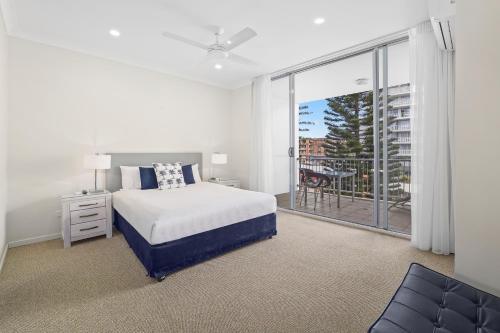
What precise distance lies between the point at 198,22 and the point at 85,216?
2962 mm

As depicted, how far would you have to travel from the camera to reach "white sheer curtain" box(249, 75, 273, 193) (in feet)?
16.3

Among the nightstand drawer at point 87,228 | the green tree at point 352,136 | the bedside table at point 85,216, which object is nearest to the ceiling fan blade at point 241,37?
the bedside table at point 85,216

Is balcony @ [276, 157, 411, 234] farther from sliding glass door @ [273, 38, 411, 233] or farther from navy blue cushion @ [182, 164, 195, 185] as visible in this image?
navy blue cushion @ [182, 164, 195, 185]

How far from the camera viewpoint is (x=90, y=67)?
3.67 m

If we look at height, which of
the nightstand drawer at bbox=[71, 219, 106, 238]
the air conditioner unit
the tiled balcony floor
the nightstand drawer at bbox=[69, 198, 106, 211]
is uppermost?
the air conditioner unit

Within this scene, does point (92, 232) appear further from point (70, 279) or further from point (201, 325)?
point (201, 325)

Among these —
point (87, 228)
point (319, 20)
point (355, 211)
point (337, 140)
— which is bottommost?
point (355, 211)

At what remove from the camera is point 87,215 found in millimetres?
3199

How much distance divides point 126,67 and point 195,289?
3809 millimetres

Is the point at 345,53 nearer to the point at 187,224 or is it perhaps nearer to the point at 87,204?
the point at 187,224

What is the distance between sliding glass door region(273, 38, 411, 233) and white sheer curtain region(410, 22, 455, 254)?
38 centimetres

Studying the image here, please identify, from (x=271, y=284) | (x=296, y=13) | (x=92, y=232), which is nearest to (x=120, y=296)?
(x=271, y=284)

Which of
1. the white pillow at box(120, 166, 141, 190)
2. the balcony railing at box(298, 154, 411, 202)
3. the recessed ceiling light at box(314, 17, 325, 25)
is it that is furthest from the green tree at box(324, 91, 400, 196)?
the white pillow at box(120, 166, 141, 190)

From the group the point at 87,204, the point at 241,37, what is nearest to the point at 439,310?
the point at 241,37
